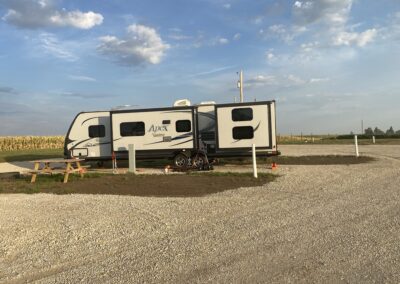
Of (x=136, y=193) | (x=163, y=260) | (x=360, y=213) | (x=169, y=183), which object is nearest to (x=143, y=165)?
(x=169, y=183)

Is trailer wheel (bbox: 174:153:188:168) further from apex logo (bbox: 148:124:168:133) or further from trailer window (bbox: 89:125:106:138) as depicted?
trailer window (bbox: 89:125:106:138)

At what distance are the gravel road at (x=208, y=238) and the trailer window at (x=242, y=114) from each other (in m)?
7.42

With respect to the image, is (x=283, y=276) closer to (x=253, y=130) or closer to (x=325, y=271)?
(x=325, y=271)

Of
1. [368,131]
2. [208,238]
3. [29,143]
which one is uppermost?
A: [368,131]

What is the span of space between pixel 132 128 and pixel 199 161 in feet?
11.0

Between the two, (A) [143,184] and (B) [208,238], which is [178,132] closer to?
(A) [143,184]

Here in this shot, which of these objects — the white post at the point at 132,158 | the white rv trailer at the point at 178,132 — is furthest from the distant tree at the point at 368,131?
the white post at the point at 132,158

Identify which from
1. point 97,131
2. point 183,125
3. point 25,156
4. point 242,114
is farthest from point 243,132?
point 25,156

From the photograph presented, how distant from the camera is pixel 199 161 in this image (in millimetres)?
18453

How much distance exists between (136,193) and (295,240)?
6407 mm

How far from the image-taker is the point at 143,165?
70.9 ft

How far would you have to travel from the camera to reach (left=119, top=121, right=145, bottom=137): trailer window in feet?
62.5

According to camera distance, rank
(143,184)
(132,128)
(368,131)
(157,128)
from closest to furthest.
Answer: (143,184), (157,128), (132,128), (368,131)

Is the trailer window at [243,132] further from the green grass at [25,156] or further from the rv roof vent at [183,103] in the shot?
the green grass at [25,156]
